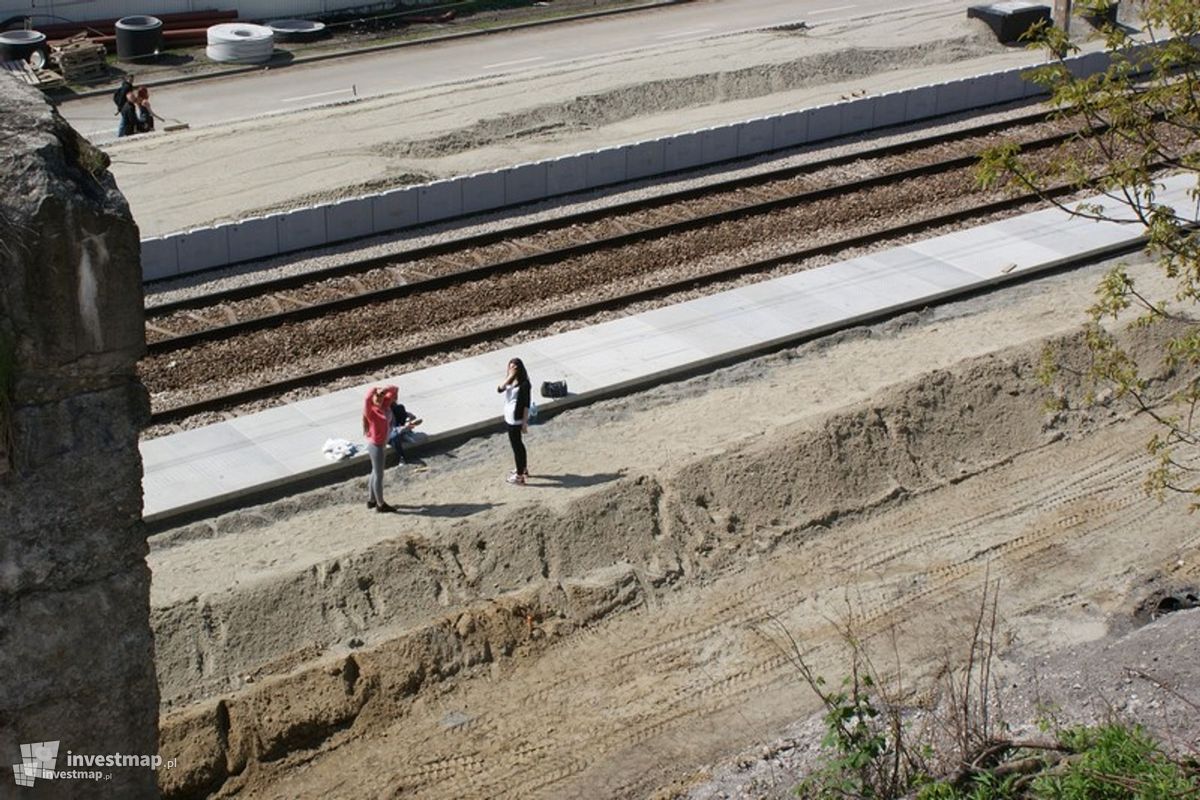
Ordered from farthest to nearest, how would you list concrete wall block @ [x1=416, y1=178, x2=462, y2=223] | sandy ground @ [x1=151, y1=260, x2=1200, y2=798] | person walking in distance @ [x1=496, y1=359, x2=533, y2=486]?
concrete wall block @ [x1=416, y1=178, x2=462, y2=223], person walking in distance @ [x1=496, y1=359, x2=533, y2=486], sandy ground @ [x1=151, y1=260, x2=1200, y2=798]

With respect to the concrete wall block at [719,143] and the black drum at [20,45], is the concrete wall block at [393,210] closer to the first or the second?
the concrete wall block at [719,143]

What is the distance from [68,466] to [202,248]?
42.9 ft

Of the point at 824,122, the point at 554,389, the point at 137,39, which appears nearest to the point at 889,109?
the point at 824,122

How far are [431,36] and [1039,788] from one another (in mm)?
30258

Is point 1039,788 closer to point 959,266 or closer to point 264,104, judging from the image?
point 959,266

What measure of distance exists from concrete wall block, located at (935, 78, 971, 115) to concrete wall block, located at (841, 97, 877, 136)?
1706mm

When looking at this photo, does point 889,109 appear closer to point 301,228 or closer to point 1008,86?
point 1008,86

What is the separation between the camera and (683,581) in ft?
48.0

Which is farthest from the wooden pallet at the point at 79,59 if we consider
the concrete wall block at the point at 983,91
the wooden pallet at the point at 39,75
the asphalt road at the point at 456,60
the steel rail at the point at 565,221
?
the concrete wall block at the point at 983,91

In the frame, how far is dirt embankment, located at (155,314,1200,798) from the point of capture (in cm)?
1230

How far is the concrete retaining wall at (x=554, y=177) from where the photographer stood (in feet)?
69.7

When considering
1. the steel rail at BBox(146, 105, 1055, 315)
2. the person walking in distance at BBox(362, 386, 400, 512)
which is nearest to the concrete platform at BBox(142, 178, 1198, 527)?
the person walking in distance at BBox(362, 386, 400, 512)

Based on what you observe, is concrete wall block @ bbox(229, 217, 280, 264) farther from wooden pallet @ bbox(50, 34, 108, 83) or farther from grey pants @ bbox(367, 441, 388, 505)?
wooden pallet @ bbox(50, 34, 108, 83)

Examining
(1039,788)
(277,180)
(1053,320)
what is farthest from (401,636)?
(277,180)
